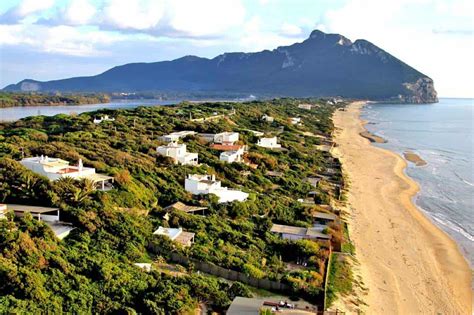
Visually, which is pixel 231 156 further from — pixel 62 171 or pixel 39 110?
pixel 39 110

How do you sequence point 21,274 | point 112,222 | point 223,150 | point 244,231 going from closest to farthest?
point 21,274 → point 112,222 → point 244,231 → point 223,150

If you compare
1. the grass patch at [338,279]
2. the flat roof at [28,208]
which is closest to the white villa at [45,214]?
the flat roof at [28,208]

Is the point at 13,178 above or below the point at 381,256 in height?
above

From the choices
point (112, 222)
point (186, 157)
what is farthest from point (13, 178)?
point (186, 157)

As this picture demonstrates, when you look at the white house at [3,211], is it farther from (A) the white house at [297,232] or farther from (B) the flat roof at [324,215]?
(B) the flat roof at [324,215]

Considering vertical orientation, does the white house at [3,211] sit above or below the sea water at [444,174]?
above

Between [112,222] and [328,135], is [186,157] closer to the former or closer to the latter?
[112,222]
